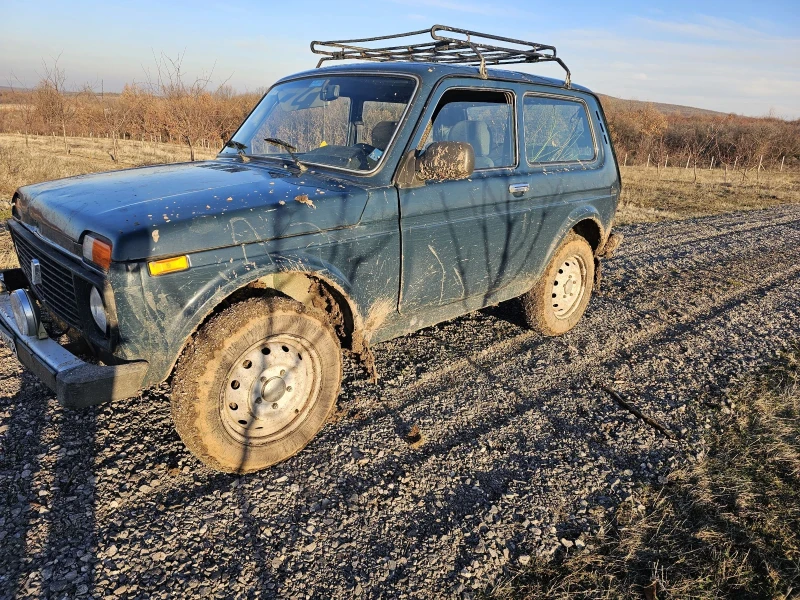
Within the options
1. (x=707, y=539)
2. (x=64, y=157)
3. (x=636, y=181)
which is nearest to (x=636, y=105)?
(x=636, y=181)

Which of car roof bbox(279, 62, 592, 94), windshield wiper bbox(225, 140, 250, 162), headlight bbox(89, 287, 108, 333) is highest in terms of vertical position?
car roof bbox(279, 62, 592, 94)

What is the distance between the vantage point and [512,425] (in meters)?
3.62

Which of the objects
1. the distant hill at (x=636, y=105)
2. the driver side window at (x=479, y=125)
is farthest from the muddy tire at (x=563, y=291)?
the distant hill at (x=636, y=105)

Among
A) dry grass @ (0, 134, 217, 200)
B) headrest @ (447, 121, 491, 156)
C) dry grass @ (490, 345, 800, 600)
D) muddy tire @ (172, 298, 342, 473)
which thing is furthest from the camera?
dry grass @ (0, 134, 217, 200)

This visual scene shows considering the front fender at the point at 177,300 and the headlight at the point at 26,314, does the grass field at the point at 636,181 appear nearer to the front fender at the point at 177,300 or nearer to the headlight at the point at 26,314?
the headlight at the point at 26,314

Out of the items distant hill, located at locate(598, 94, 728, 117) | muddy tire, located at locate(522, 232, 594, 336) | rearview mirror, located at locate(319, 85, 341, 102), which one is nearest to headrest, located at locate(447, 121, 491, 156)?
rearview mirror, located at locate(319, 85, 341, 102)

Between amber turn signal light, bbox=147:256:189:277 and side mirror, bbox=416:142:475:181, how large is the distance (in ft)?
5.08

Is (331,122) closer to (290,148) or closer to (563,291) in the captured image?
(290,148)

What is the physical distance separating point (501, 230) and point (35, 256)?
3015 mm

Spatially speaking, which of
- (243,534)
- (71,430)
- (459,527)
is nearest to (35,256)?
(71,430)

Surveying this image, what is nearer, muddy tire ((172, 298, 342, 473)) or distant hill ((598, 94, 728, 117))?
muddy tire ((172, 298, 342, 473))

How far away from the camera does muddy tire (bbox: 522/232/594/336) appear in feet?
16.0

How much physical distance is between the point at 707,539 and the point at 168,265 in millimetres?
2879

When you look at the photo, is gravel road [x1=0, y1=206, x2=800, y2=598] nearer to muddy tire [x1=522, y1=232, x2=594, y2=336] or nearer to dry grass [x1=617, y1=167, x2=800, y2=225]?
muddy tire [x1=522, y1=232, x2=594, y2=336]
